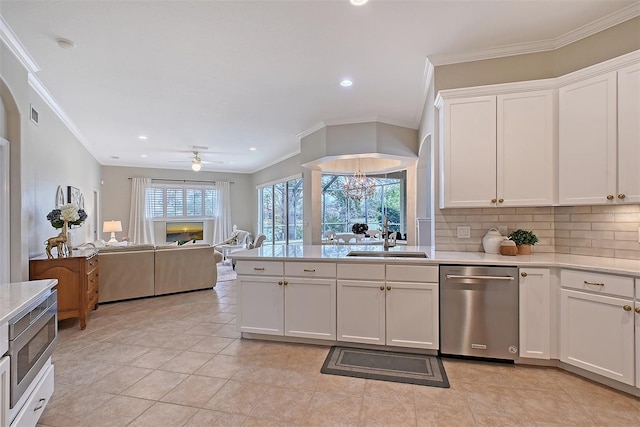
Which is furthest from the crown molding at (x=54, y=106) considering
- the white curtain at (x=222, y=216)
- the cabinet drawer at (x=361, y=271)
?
the white curtain at (x=222, y=216)

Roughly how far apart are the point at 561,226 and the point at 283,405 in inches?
111

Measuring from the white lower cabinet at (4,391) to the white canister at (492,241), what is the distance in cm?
342

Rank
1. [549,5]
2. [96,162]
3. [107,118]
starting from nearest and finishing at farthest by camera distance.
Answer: [549,5] < [107,118] < [96,162]

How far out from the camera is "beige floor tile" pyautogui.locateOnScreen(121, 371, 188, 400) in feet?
7.31

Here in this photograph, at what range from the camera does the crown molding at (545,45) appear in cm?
237

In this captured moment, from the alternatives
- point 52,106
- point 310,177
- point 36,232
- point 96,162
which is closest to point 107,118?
point 52,106

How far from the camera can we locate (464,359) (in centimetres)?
269

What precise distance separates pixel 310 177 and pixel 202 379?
164 inches

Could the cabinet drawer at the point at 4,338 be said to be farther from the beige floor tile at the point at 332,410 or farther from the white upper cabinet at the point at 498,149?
the white upper cabinet at the point at 498,149

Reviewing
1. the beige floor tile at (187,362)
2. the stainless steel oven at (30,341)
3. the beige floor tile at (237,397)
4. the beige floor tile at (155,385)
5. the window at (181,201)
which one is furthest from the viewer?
the window at (181,201)

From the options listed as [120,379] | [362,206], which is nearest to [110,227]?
[120,379]

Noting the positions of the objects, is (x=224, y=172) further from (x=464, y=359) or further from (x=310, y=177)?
(x=464, y=359)

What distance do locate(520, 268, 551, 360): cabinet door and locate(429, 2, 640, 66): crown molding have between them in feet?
6.47

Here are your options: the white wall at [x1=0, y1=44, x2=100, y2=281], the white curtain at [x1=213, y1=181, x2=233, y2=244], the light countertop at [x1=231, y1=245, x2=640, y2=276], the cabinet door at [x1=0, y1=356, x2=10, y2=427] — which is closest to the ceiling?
the white wall at [x1=0, y1=44, x2=100, y2=281]
